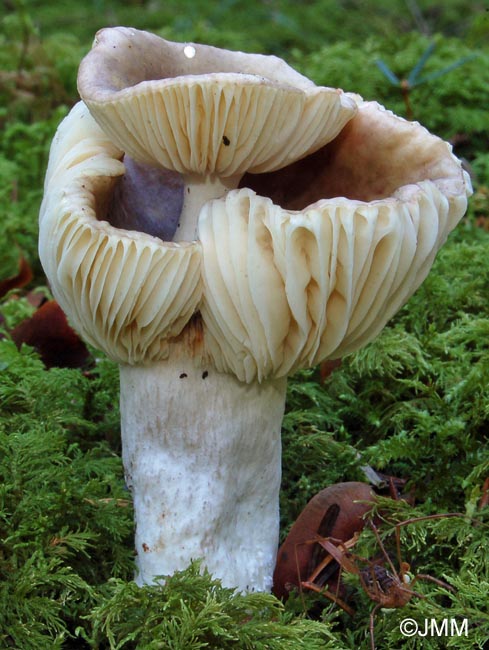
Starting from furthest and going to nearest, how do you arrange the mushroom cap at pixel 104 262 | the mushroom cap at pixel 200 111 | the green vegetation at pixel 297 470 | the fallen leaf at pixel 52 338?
the fallen leaf at pixel 52 338
the green vegetation at pixel 297 470
the mushroom cap at pixel 104 262
the mushroom cap at pixel 200 111

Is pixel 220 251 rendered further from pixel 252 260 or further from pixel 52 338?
pixel 52 338

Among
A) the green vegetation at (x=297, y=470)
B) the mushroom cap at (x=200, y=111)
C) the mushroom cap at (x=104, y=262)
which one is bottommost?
the green vegetation at (x=297, y=470)

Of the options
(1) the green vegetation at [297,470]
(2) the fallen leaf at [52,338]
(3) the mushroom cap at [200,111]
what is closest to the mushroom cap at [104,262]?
(3) the mushroom cap at [200,111]

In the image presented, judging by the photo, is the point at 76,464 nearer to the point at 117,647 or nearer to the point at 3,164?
the point at 117,647

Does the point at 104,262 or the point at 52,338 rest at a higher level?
the point at 104,262

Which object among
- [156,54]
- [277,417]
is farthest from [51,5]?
[277,417]

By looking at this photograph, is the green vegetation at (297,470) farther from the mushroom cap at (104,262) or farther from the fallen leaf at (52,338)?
the mushroom cap at (104,262)

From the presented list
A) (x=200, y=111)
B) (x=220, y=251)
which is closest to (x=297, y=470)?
(x=220, y=251)
